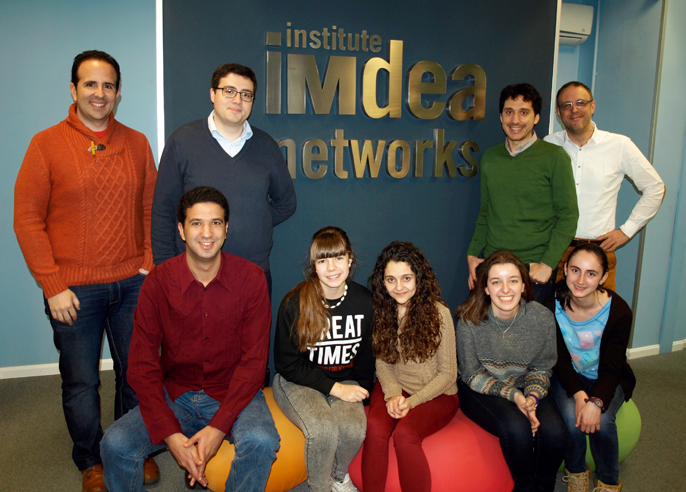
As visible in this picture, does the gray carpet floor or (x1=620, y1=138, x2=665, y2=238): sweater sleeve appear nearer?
the gray carpet floor

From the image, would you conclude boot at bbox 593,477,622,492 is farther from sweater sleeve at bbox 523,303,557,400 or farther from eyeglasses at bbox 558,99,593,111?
eyeglasses at bbox 558,99,593,111

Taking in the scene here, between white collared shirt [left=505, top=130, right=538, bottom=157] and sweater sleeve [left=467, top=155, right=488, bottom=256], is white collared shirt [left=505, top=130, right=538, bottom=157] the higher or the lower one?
the higher one

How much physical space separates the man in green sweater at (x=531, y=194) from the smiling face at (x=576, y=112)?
0.25 metres

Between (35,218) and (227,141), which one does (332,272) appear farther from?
(35,218)

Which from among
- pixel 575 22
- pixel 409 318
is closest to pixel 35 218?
pixel 409 318

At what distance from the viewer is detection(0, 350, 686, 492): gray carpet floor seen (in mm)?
2482

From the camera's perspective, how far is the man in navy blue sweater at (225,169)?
7.93 feet

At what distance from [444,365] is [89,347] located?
1699mm

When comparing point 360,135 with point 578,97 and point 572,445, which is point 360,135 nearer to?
point 578,97

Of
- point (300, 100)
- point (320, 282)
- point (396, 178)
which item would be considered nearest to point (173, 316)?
point (320, 282)

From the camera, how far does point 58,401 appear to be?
3236 millimetres

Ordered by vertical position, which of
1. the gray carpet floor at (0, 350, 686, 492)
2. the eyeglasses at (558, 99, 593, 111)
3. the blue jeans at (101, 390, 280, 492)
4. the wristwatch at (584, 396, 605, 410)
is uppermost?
the eyeglasses at (558, 99, 593, 111)

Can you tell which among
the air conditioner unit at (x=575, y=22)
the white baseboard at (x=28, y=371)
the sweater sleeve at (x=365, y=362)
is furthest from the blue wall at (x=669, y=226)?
the white baseboard at (x=28, y=371)

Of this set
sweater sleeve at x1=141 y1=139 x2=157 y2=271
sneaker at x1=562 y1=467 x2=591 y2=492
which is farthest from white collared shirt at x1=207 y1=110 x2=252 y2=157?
sneaker at x1=562 y1=467 x2=591 y2=492
